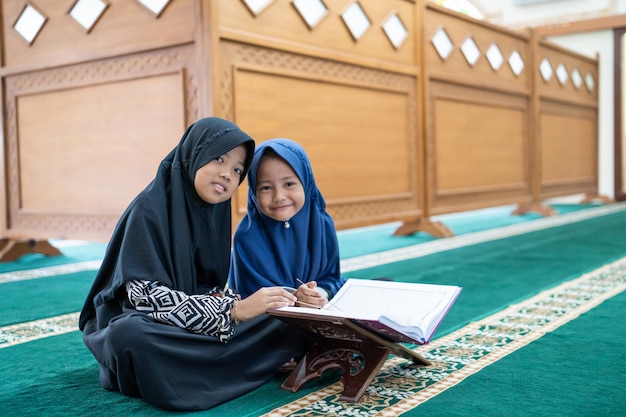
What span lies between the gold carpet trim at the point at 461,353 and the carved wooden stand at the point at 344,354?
0.04 meters

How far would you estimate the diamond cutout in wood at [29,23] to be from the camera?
409 centimetres

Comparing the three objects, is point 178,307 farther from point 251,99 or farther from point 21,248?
point 21,248

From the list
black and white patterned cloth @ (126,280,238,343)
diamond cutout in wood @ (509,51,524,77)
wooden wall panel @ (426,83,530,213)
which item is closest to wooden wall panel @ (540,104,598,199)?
wooden wall panel @ (426,83,530,213)

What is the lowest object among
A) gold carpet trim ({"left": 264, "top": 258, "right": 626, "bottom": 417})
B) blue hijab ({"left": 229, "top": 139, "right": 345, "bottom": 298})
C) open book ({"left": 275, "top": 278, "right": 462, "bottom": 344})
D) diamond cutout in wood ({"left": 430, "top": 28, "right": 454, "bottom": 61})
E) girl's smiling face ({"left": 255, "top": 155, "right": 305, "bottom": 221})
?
gold carpet trim ({"left": 264, "top": 258, "right": 626, "bottom": 417})

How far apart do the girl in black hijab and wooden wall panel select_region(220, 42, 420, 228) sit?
5.52ft

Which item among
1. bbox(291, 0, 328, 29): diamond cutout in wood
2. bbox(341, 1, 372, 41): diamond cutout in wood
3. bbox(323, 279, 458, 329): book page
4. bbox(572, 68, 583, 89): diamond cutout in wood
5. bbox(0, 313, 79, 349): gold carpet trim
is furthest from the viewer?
bbox(572, 68, 583, 89): diamond cutout in wood

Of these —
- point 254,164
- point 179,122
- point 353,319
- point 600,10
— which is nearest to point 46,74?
point 179,122

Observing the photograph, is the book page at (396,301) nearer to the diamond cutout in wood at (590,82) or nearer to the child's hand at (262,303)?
the child's hand at (262,303)

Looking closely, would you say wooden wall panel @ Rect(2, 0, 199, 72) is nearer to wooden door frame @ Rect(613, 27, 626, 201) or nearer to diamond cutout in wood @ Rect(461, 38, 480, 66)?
diamond cutout in wood @ Rect(461, 38, 480, 66)

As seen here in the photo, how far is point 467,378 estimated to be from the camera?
180cm

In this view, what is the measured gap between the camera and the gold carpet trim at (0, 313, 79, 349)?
237 cm

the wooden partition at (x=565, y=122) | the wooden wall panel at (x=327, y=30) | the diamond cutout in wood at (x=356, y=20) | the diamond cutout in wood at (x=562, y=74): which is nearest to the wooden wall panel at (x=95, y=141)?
the wooden wall panel at (x=327, y=30)

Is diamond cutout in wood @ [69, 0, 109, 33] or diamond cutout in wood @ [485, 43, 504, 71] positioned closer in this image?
diamond cutout in wood @ [69, 0, 109, 33]

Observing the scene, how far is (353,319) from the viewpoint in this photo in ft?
5.10
